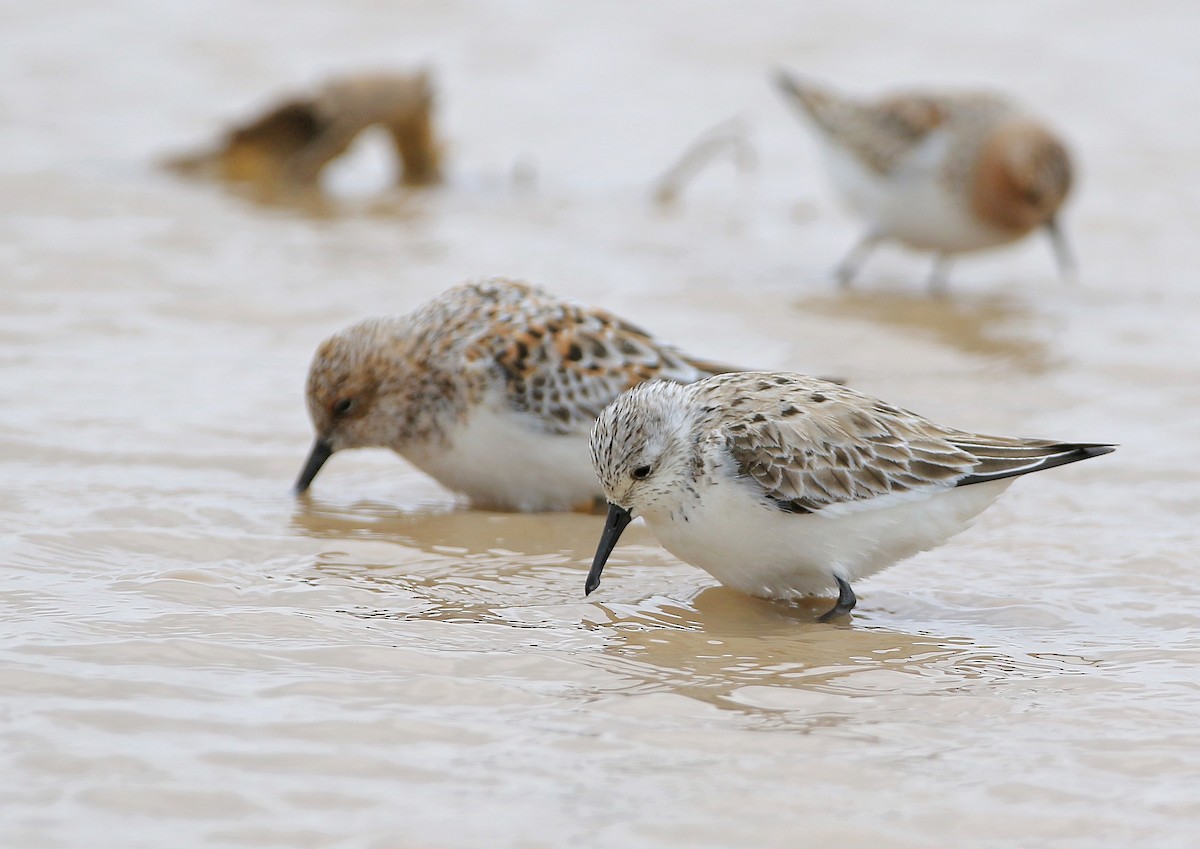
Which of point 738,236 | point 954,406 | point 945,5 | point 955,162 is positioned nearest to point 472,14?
point 945,5

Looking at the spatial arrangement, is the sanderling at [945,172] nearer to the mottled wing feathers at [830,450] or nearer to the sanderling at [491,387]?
the sanderling at [491,387]

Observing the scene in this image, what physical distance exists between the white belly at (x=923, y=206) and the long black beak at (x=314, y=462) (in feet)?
18.4

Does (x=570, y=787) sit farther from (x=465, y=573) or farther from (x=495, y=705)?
(x=465, y=573)

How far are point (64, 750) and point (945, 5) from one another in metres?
14.6

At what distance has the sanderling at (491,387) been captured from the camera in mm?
6695

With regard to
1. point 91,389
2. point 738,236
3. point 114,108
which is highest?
point 114,108

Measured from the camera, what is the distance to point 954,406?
861 centimetres

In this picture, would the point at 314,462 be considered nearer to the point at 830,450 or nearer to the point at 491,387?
the point at 491,387

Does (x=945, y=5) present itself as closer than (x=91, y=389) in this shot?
No

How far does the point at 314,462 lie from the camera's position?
22.9 ft

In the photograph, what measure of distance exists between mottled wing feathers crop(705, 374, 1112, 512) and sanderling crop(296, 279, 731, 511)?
0.98 m

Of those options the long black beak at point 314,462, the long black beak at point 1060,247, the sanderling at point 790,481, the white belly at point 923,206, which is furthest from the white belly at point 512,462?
the long black beak at point 1060,247

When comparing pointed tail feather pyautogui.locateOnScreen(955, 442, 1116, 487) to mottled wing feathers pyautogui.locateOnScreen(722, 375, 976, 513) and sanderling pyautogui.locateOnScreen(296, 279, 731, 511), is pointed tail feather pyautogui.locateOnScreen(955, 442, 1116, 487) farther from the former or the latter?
sanderling pyautogui.locateOnScreen(296, 279, 731, 511)

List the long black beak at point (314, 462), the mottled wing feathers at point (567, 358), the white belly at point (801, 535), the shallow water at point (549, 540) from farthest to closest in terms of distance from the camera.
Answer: the long black beak at point (314, 462) < the mottled wing feathers at point (567, 358) < the white belly at point (801, 535) < the shallow water at point (549, 540)
